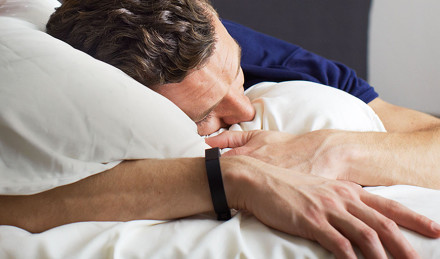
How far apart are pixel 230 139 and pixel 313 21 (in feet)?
4.17

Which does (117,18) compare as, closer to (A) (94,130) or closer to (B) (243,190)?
(A) (94,130)

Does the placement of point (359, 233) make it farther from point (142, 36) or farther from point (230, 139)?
point (142, 36)

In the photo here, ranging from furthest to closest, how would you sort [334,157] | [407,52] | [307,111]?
1. [407,52]
2. [307,111]
3. [334,157]

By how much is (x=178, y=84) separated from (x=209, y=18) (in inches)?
7.4

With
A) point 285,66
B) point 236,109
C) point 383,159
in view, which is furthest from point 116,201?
point 285,66

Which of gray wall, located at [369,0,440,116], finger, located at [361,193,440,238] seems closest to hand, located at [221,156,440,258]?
finger, located at [361,193,440,238]

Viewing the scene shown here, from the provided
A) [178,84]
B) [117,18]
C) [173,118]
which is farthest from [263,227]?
[117,18]

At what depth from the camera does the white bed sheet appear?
0.58 metres

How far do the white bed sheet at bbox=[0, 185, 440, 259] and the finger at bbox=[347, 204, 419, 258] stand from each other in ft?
0.09

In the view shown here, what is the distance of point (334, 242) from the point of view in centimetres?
57

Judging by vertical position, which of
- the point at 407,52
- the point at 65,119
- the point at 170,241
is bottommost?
the point at 407,52

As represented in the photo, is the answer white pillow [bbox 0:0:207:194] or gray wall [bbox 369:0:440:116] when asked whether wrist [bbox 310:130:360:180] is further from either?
gray wall [bbox 369:0:440:116]

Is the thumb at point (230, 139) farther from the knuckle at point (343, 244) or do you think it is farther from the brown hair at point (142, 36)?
the knuckle at point (343, 244)

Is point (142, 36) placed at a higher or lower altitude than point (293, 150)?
higher
